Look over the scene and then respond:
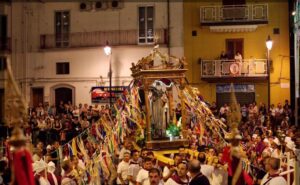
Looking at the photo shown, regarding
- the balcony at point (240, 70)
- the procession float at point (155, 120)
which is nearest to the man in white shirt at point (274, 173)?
the procession float at point (155, 120)

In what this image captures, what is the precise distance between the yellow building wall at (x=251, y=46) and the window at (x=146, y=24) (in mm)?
1988

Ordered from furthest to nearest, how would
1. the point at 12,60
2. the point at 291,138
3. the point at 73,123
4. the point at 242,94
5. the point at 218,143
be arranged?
the point at 12,60 → the point at 242,94 → the point at 73,123 → the point at 291,138 → the point at 218,143

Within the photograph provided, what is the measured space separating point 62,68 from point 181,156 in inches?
744

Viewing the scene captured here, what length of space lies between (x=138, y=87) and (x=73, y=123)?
525cm

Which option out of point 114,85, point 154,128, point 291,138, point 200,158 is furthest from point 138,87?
point 114,85

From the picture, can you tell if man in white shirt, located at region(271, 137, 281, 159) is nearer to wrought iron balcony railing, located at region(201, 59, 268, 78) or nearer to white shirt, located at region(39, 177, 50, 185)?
white shirt, located at region(39, 177, 50, 185)

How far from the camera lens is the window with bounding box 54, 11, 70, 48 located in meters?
30.8

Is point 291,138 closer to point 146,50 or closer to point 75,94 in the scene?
point 146,50

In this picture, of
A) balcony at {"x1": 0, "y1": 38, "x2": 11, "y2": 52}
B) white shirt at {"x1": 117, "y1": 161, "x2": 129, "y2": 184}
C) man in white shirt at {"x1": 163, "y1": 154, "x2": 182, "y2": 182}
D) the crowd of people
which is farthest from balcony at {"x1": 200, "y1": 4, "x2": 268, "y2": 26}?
man in white shirt at {"x1": 163, "y1": 154, "x2": 182, "y2": 182}

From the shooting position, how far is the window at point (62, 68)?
99.3 feet

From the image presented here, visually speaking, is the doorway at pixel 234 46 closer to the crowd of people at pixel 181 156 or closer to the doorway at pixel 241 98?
the doorway at pixel 241 98

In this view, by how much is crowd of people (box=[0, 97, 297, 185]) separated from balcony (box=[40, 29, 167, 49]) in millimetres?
5091

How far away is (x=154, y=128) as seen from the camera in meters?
17.2

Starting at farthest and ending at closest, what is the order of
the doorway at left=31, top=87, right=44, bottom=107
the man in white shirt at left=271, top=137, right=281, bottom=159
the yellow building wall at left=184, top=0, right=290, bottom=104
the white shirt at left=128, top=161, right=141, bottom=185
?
the doorway at left=31, top=87, right=44, bottom=107 < the yellow building wall at left=184, top=0, right=290, bottom=104 < the man in white shirt at left=271, top=137, right=281, bottom=159 < the white shirt at left=128, top=161, right=141, bottom=185
